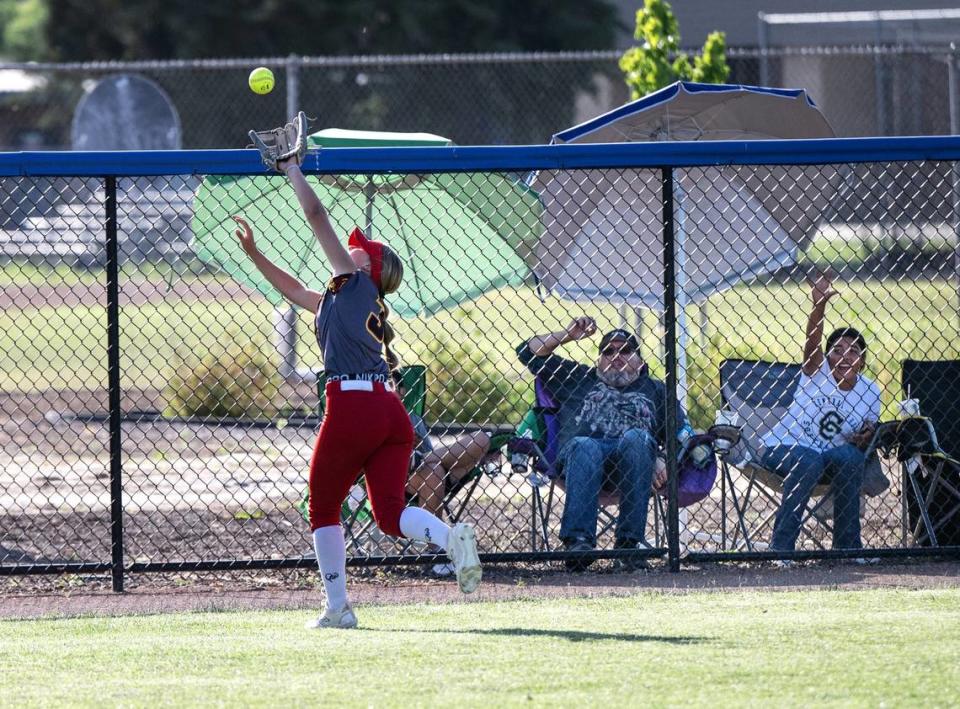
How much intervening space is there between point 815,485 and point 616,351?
3.78 ft

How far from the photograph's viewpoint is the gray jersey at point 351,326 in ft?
17.1

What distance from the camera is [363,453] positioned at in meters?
5.31

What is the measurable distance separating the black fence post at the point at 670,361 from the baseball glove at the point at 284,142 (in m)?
1.84

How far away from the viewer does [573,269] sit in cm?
823

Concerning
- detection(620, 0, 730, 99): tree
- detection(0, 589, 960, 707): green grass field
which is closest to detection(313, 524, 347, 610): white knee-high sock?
detection(0, 589, 960, 707): green grass field

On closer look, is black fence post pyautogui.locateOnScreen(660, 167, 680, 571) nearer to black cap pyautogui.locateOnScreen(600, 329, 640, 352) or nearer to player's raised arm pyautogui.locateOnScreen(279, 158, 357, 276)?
black cap pyautogui.locateOnScreen(600, 329, 640, 352)

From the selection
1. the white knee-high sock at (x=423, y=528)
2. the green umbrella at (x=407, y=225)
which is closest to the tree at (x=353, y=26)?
the green umbrella at (x=407, y=225)

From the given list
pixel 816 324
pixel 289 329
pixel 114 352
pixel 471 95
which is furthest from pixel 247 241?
pixel 471 95

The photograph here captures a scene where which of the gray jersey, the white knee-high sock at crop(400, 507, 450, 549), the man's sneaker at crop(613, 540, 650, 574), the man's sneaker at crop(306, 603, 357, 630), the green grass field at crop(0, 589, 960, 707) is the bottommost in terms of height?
the green grass field at crop(0, 589, 960, 707)

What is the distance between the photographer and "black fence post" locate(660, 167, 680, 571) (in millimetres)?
6461

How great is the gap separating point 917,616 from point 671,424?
1.59m

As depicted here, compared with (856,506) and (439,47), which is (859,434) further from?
(439,47)

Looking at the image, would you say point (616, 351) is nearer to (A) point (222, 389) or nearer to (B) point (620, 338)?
(B) point (620, 338)

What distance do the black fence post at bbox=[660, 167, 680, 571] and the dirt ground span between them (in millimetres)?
210
